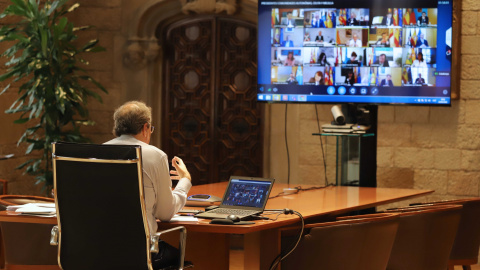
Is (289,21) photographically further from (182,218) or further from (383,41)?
(182,218)

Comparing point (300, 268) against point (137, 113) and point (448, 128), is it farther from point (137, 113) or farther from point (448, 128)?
point (448, 128)

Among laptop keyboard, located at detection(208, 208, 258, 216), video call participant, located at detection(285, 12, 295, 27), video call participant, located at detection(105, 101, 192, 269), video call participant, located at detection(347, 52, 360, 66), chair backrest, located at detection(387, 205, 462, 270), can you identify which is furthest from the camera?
video call participant, located at detection(285, 12, 295, 27)

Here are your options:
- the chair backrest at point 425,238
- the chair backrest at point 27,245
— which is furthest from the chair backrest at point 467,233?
the chair backrest at point 27,245

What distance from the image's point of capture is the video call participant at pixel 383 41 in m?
5.99

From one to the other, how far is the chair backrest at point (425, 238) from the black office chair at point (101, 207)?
5.45ft

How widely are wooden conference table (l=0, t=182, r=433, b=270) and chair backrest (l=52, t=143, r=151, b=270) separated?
0.99ft

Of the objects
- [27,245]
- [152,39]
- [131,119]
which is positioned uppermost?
[152,39]

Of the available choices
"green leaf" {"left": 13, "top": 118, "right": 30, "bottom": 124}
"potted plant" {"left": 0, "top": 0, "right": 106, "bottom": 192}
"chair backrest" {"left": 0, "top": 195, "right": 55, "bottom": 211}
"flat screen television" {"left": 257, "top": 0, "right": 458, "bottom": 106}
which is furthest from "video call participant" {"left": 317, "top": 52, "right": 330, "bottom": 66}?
"green leaf" {"left": 13, "top": 118, "right": 30, "bottom": 124}

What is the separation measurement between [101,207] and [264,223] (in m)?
0.77

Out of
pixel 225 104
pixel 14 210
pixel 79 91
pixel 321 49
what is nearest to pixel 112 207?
pixel 14 210

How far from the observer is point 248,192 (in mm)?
4035

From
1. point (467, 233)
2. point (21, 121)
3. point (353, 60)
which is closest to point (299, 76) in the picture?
point (353, 60)

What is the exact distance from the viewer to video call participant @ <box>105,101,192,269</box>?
357 centimetres

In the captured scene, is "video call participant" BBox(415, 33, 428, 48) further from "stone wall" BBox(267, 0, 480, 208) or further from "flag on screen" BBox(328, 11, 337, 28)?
"stone wall" BBox(267, 0, 480, 208)
